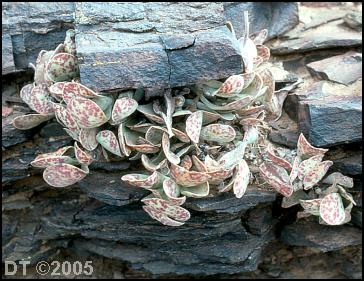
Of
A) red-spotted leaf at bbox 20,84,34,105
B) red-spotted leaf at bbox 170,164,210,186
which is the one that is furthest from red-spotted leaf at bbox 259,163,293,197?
red-spotted leaf at bbox 20,84,34,105

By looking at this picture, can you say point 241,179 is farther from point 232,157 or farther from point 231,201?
point 231,201

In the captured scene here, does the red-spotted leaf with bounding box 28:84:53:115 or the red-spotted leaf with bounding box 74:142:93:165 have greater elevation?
the red-spotted leaf with bounding box 28:84:53:115

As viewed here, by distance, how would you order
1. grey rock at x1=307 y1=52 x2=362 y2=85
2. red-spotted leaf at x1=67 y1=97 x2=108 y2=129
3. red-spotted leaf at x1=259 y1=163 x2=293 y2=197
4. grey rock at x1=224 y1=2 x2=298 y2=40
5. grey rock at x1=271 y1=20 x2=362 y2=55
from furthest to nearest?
1. grey rock at x1=224 y1=2 x2=298 y2=40
2. grey rock at x1=271 y1=20 x2=362 y2=55
3. grey rock at x1=307 y1=52 x2=362 y2=85
4. red-spotted leaf at x1=259 y1=163 x2=293 y2=197
5. red-spotted leaf at x1=67 y1=97 x2=108 y2=129

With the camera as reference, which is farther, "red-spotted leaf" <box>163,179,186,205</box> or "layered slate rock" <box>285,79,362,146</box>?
"layered slate rock" <box>285,79,362,146</box>

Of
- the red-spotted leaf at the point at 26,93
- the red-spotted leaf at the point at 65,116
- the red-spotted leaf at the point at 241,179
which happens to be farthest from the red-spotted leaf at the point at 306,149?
the red-spotted leaf at the point at 26,93

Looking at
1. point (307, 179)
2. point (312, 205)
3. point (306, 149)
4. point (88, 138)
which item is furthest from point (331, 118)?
point (88, 138)

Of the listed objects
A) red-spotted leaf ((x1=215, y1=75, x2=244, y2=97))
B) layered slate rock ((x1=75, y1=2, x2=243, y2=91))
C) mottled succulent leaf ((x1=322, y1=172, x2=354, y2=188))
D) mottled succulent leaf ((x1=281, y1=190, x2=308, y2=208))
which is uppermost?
layered slate rock ((x1=75, y1=2, x2=243, y2=91))

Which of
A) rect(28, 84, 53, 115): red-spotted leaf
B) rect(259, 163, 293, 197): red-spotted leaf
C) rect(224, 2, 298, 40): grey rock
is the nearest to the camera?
rect(259, 163, 293, 197): red-spotted leaf

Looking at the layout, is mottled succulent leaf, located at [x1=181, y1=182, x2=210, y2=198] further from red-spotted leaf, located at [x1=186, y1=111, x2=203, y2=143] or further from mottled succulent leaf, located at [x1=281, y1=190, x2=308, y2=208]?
mottled succulent leaf, located at [x1=281, y1=190, x2=308, y2=208]
